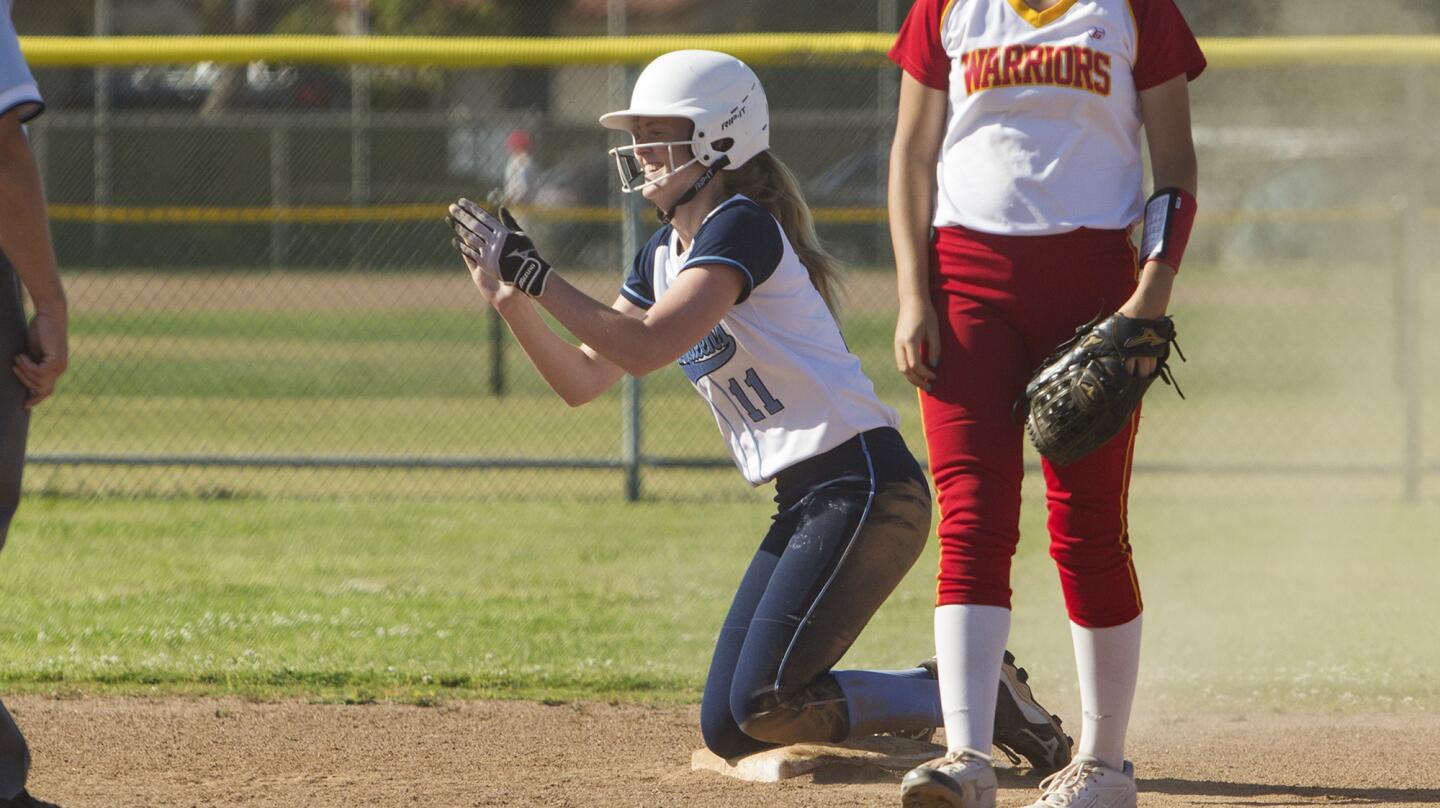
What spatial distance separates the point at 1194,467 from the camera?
8.77 metres

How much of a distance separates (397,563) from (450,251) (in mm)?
9847

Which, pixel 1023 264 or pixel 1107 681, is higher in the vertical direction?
pixel 1023 264

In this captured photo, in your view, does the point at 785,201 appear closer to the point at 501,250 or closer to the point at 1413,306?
the point at 501,250

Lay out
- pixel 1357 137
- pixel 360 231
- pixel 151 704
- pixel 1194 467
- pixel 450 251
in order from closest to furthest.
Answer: pixel 151 704, pixel 1194 467, pixel 450 251, pixel 360 231, pixel 1357 137

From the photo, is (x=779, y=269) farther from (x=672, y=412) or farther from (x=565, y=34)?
(x=565, y=34)

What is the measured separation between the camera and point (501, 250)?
3.59m

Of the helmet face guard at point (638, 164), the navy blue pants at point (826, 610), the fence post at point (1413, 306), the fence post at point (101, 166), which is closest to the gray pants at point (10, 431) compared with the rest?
the helmet face guard at point (638, 164)

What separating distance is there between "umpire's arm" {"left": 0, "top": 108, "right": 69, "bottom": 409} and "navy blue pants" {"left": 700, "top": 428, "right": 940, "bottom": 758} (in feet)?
5.20

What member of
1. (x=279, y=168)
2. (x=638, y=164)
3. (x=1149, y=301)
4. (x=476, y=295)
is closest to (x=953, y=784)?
(x=1149, y=301)

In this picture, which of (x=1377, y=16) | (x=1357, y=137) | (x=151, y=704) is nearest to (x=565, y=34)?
(x=1357, y=137)

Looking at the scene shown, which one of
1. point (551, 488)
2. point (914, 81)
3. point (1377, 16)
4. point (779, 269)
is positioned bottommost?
point (551, 488)

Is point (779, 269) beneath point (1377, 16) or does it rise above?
beneath

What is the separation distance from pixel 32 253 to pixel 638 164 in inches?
55.5

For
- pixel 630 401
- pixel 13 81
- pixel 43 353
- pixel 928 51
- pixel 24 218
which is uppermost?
pixel 928 51
